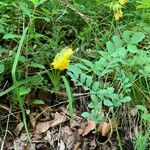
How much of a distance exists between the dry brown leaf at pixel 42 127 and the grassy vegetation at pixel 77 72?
0.05m

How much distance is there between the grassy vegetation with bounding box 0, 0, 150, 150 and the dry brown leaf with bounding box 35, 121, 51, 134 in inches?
1.8

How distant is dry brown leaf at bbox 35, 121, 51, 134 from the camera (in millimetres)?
2234

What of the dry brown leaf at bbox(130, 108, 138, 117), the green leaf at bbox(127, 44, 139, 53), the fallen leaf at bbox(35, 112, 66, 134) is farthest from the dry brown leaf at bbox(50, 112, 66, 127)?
the green leaf at bbox(127, 44, 139, 53)

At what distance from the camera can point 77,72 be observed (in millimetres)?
1977

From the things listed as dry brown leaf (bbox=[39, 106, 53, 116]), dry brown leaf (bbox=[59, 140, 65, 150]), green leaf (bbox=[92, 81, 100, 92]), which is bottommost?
dry brown leaf (bbox=[59, 140, 65, 150])

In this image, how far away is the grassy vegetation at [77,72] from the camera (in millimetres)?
2031

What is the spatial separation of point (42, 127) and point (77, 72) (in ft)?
1.44

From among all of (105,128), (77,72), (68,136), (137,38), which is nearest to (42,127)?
(68,136)

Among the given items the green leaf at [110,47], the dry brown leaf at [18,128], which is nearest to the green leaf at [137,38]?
the green leaf at [110,47]

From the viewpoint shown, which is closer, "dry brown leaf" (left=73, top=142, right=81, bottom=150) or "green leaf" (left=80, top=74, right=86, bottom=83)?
"green leaf" (left=80, top=74, right=86, bottom=83)

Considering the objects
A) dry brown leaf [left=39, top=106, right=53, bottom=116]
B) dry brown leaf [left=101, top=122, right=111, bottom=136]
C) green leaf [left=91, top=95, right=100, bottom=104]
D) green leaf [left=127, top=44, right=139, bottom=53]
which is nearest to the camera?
green leaf [left=91, top=95, right=100, bottom=104]

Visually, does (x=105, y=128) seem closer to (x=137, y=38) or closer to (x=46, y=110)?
(x=46, y=110)

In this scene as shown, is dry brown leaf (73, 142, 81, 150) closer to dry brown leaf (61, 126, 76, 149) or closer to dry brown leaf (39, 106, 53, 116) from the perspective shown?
dry brown leaf (61, 126, 76, 149)

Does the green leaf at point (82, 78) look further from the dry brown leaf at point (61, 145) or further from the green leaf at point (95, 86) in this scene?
the dry brown leaf at point (61, 145)
